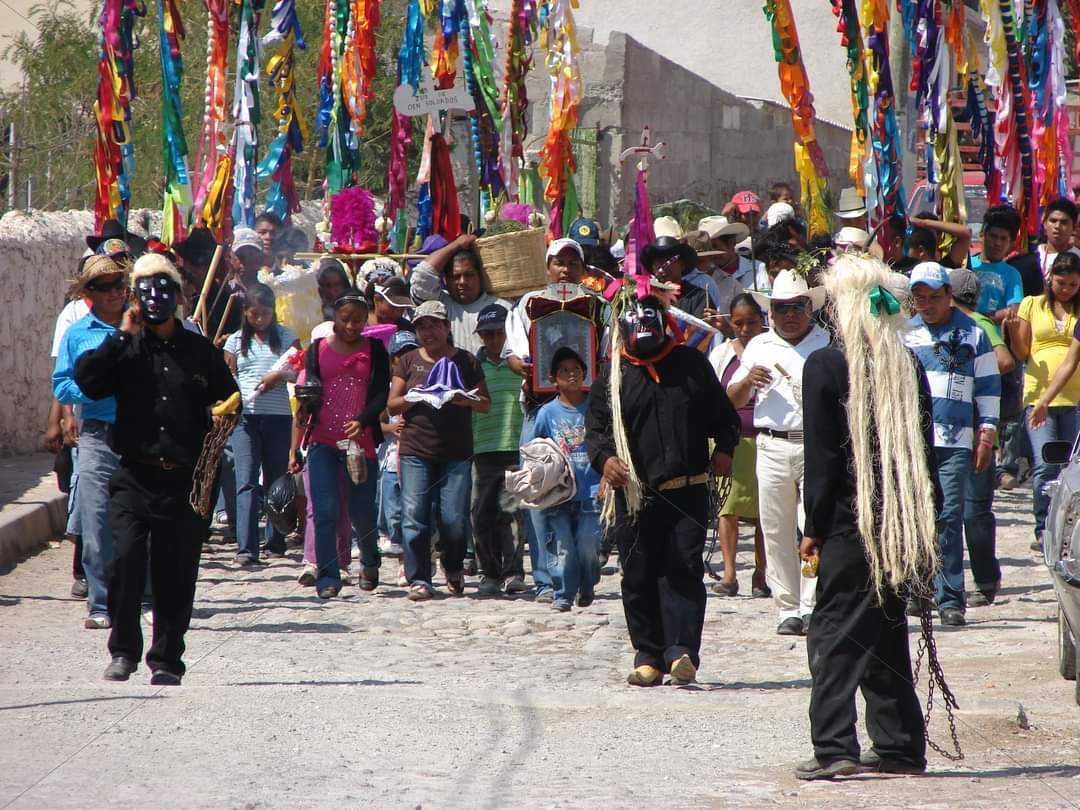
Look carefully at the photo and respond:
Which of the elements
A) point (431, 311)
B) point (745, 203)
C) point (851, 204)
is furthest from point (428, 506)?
point (851, 204)

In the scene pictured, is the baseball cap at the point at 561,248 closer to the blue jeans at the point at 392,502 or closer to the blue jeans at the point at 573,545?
the blue jeans at the point at 392,502

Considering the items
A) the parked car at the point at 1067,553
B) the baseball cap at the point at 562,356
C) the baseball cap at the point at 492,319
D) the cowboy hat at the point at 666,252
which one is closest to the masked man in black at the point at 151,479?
the baseball cap at the point at 562,356

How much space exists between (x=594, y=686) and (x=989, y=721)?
1.83 metres

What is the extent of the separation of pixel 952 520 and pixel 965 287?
1.54 m

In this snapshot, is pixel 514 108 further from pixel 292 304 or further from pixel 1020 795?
pixel 1020 795

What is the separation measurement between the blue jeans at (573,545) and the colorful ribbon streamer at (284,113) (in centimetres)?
509

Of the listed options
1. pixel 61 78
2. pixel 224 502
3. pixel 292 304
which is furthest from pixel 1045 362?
pixel 61 78

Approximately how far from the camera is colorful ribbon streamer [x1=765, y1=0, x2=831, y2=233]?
1282cm

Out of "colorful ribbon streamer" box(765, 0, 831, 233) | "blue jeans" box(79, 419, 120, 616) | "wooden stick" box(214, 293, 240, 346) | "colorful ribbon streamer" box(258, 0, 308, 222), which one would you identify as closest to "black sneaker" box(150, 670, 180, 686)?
"blue jeans" box(79, 419, 120, 616)

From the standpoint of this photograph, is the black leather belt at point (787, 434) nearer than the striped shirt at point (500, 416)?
Yes

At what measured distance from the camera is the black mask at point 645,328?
8219 mm

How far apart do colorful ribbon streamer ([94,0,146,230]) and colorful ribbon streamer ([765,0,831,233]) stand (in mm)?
4874

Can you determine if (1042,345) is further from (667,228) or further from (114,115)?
(114,115)

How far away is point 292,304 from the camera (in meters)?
12.6
